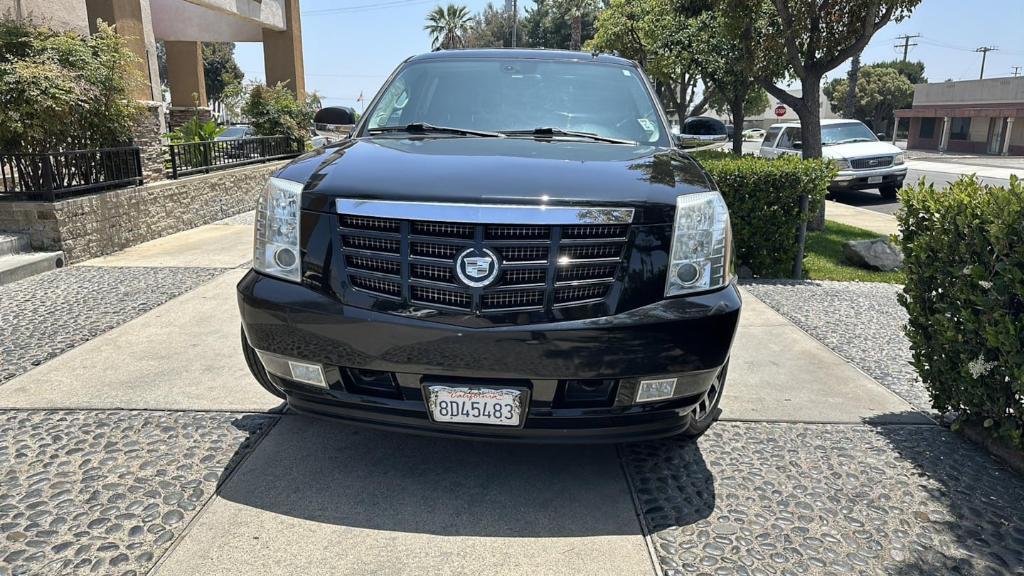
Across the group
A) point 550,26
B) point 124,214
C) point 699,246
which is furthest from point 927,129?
point 699,246

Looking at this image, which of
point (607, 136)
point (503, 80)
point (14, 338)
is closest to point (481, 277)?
point (607, 136)

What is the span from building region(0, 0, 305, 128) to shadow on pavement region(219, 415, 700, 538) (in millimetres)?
9456

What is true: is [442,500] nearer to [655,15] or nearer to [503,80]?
[503,80]

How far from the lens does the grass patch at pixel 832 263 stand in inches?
306

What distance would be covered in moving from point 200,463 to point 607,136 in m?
2.55

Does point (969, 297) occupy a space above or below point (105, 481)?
above

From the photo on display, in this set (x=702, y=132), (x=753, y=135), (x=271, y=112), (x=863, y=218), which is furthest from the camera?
(x=753, y=135)

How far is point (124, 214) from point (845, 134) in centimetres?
1501

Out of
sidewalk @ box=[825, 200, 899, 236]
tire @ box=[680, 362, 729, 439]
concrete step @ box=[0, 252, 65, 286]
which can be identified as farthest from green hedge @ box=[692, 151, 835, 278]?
concrete step @ box=[0, 252, 65, 286]

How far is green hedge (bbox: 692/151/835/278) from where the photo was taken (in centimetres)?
722

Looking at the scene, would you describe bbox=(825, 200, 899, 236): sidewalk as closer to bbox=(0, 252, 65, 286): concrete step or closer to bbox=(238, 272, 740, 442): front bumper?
bbox=(238, 272, 740, 442): front bumper

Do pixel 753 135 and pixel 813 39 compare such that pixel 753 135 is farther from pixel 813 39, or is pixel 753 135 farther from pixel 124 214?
pixel 124 214

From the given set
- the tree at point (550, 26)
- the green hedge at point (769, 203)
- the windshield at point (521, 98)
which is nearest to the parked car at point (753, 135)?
the tree at point (550, 26)

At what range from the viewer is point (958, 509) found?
2.99 m
